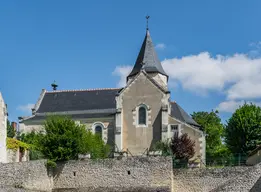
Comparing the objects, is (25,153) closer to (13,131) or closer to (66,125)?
(66,125)

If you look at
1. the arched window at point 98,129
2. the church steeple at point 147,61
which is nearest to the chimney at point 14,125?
the arched window at point 98,129

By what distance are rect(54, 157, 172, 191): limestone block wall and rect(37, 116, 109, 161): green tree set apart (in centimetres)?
84

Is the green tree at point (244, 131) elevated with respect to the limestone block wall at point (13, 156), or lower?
elevated

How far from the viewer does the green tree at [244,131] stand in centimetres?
3400

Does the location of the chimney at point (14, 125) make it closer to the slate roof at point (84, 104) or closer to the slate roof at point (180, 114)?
the slate roof at point (84, 104)

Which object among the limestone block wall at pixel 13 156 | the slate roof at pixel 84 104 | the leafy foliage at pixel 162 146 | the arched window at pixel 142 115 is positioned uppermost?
the slate roof at pixel 84 104

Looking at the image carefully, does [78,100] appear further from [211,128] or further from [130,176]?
[211,128]

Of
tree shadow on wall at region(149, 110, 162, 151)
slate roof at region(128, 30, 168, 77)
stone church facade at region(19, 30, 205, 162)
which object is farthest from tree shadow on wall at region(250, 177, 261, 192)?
slate roof at region(128, 30, 168, 77)

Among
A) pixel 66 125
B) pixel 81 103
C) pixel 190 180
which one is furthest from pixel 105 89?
pixel 190 180

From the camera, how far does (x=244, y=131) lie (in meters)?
34.2

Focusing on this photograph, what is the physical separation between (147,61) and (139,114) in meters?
5.37

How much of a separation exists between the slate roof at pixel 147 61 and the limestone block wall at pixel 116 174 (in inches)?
518

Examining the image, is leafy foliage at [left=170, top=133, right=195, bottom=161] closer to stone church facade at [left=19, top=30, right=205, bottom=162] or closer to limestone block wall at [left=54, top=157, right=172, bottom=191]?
stone church facade at [left=19, top=30, right=205, bottom=162]

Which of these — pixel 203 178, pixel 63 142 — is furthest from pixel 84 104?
pixel 203 178
